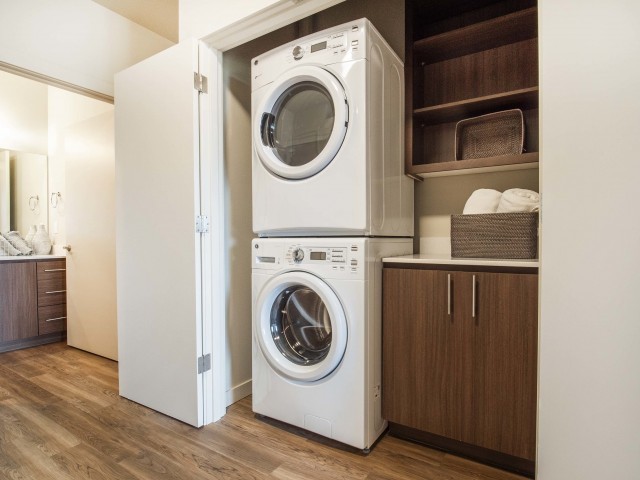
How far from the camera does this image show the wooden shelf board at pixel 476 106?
1.59m

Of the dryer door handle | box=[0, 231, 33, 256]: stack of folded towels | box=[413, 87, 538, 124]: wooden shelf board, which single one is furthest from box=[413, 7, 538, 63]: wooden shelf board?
box=[0, 231, 33, 256]: stack of folded towels

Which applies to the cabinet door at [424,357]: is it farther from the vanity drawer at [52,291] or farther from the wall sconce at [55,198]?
the wall sconce at [55,198]

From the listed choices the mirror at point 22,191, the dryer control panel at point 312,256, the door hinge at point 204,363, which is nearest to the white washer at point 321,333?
the dryer control panel at point 312,256

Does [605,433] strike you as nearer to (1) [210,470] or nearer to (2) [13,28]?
(1) [210,470]

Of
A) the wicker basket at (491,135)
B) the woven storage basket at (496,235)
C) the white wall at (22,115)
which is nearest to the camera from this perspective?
the woven storage basket at (496,235)

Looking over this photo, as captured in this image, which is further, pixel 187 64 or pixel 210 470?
pixel 187 64

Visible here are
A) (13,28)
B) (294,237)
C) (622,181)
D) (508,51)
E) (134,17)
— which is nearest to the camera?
(622,181)

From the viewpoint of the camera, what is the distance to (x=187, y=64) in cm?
173

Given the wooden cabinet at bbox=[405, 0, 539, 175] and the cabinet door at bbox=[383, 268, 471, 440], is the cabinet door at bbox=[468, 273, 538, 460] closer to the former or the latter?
the cabinet door at bbox=[383, 268, 471, 440]

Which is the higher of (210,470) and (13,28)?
(13,28)

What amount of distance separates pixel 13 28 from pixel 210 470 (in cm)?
256

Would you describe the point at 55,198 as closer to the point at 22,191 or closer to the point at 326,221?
the point at 22,191

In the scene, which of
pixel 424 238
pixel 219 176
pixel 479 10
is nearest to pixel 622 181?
pixel 424 238

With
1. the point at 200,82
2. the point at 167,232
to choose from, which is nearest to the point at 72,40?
the point at 200,82
